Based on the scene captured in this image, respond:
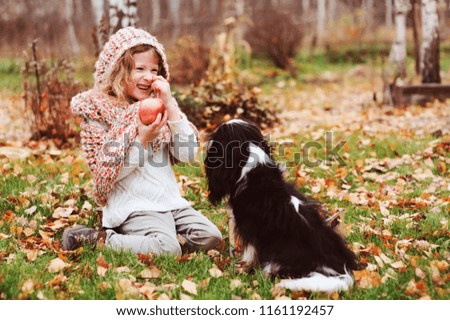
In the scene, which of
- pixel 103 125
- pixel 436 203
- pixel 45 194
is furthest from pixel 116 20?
pixel 436 203

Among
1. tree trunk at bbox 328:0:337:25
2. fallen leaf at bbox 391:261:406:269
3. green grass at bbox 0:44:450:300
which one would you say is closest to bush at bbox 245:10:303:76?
tree trunk at bbox 328:0:337:25

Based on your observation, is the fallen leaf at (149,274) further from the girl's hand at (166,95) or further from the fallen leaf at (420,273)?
the fallen leaf at (420,273)

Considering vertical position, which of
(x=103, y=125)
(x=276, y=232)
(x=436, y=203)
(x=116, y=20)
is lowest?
(x=436, y=203)

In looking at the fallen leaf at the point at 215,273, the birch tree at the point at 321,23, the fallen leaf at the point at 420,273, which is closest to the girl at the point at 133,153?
the fallen leaf at the point at 215,273

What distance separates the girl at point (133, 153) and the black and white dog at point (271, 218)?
1.68 feet

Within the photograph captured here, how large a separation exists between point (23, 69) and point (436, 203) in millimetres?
4798

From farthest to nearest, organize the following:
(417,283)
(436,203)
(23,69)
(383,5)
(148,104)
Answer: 1. (383,5)
2. (23,69)
3. (436,203)
4. (148,104)
5. (417,283)

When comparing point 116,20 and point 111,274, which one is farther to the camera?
point 116,20

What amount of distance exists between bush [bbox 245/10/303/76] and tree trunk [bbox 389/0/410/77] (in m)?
3.25

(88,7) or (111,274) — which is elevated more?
(88,7)

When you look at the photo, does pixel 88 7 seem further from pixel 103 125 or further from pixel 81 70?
pixel 103 125

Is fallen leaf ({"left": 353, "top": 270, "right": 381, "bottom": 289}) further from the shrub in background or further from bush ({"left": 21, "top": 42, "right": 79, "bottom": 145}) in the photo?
bush ({"left": 21, "top": 42, "right": 79, "bottom": 145})

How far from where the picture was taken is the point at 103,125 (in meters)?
3.62

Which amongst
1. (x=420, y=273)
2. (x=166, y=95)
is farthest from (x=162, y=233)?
(x=420, y=273)
